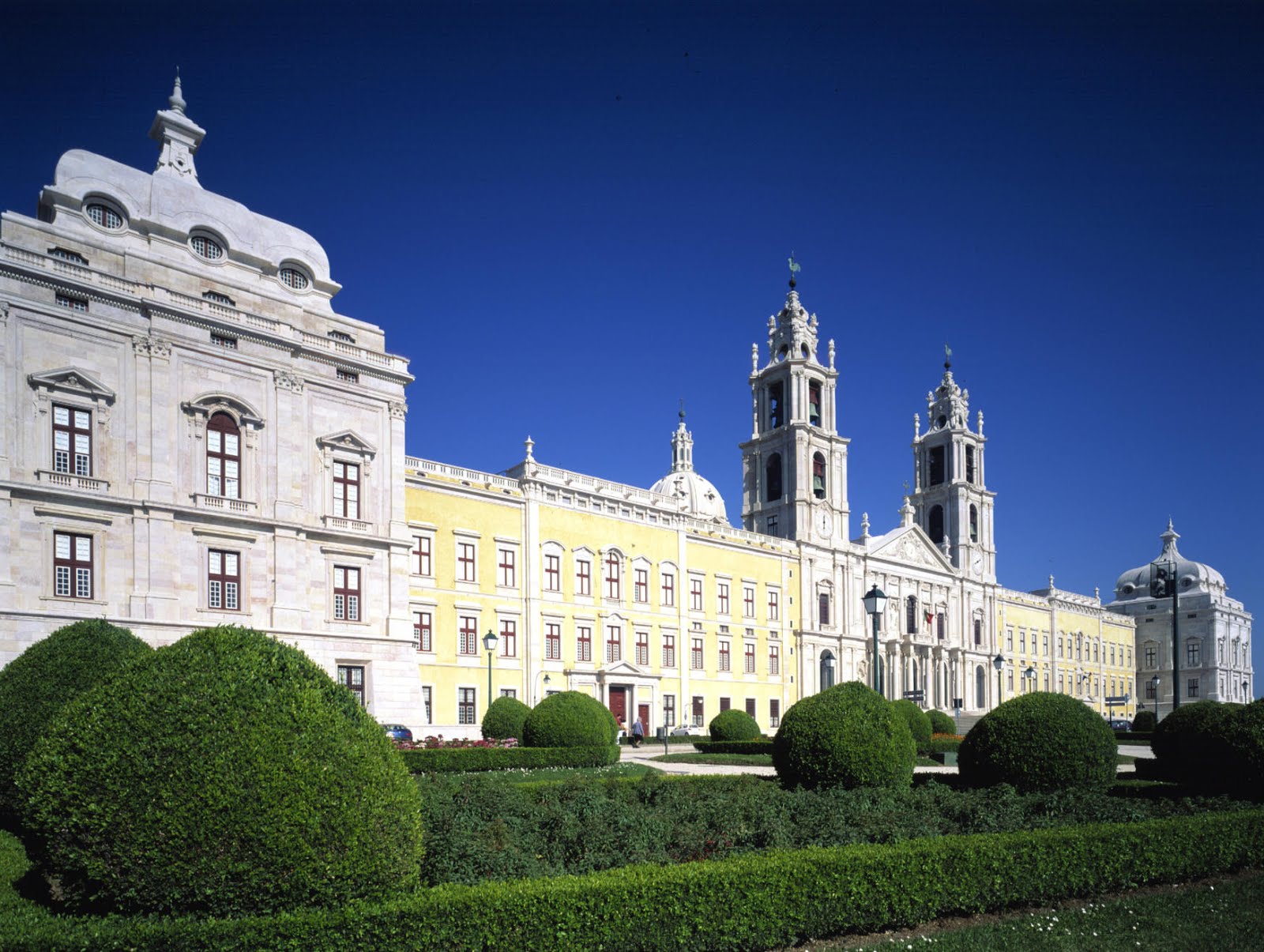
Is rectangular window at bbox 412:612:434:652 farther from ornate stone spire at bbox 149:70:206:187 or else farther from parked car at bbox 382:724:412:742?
ornate stone spire at bbox 149:70:206:187

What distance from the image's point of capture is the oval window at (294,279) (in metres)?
33.9

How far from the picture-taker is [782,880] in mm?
8578

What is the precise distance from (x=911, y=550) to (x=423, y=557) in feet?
129

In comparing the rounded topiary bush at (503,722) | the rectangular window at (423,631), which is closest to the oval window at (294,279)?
the rectangular window at (423,631)

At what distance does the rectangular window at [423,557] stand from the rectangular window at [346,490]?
18.9 feet

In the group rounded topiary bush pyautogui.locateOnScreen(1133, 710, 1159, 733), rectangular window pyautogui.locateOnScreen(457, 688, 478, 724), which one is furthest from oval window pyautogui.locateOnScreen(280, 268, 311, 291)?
Result: rounded topiary bush pyautogui.locateOnScreen(1133, 710, 1159, 733)

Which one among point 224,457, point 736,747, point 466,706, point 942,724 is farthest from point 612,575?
point 224,457

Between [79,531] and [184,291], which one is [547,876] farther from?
[184,291]

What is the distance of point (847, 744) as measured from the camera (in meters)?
15.3

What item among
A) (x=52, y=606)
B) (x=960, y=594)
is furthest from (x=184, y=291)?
(x=960, y=594)

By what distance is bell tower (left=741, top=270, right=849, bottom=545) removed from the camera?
58.6m

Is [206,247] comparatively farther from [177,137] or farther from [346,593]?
[346,593]

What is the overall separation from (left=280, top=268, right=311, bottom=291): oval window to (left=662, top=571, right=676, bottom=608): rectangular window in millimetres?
22568

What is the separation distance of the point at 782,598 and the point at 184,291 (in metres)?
36.1
